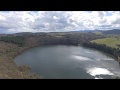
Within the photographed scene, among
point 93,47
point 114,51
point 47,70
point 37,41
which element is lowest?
point 47,70
